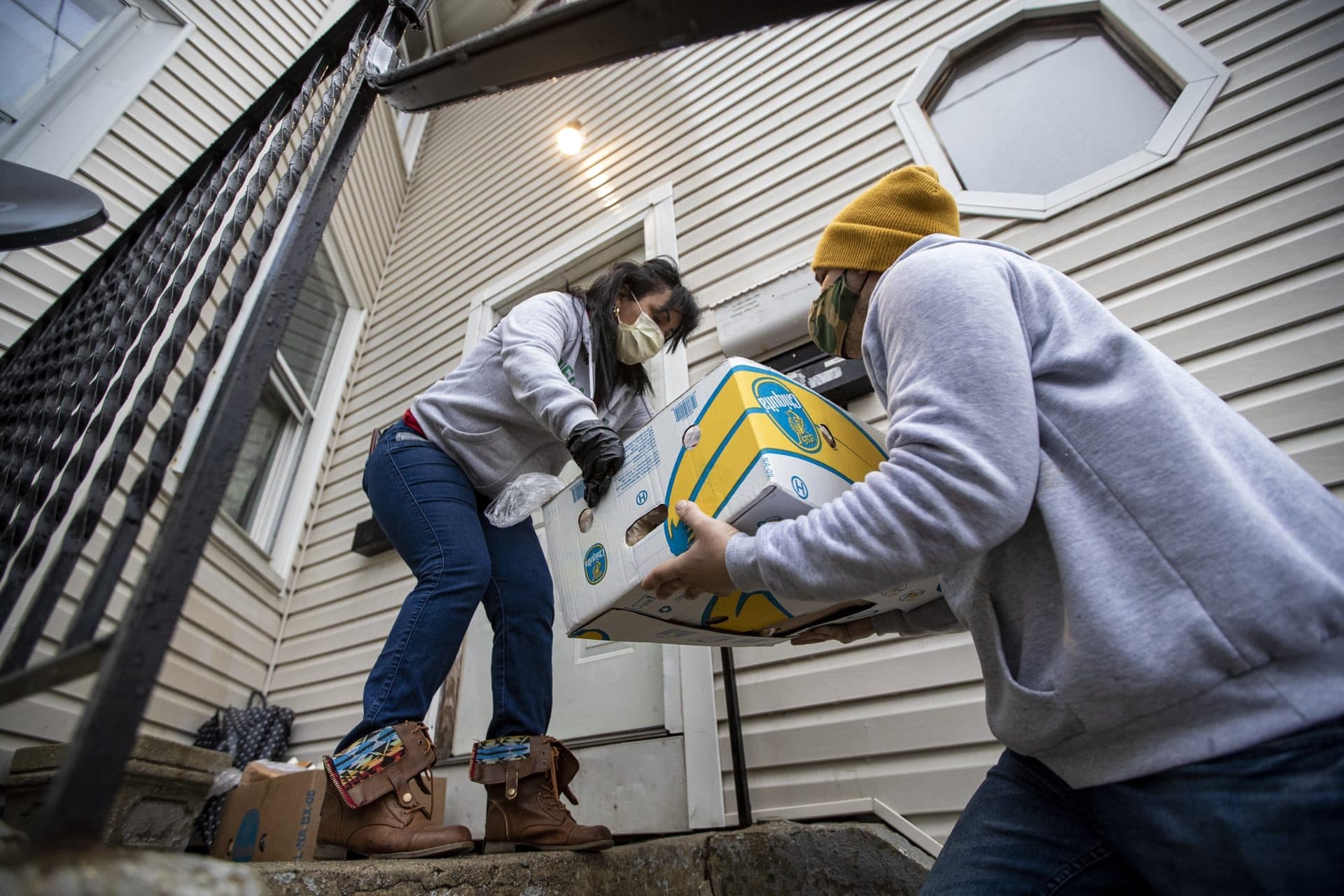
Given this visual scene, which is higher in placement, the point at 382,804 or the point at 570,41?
the point at 570,41

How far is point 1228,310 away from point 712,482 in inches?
73.6

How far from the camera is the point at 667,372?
2.97 metres

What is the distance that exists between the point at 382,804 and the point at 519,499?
0.71 meters

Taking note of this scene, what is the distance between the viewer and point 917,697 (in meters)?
1.97

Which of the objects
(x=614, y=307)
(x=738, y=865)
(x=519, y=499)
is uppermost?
Answer: (x=614, y=307)

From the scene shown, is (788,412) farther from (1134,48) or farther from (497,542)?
(1134,48)

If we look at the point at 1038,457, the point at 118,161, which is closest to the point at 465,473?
the point at 1038,457

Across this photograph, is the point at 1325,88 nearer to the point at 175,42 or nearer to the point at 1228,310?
the point at 1228,310

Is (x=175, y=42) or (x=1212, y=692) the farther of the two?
(x=175, y=42)

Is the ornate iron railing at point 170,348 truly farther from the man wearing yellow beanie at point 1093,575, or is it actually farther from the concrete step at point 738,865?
the concrete step at point 738,865

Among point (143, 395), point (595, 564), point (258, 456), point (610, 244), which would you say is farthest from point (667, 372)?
point (258, 456)

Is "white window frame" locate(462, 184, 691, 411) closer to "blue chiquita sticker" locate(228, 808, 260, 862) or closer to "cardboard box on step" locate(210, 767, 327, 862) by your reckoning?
"cardboard box on step" locate(210, 767, 327, 862)

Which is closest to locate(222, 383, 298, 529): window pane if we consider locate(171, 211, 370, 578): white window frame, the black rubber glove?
locate(171, 211, 370, 578): white window frame

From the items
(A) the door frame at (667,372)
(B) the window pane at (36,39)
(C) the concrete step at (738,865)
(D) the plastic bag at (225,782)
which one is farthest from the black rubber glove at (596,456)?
(B) the window pane at (36,39)
